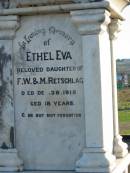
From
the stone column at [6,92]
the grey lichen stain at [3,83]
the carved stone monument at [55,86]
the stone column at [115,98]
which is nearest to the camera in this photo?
the carved stone monument at [55,86]

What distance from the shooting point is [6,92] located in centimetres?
816

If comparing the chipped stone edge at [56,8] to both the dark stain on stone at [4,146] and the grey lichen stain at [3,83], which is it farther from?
the dark stain on stone at [4,146]

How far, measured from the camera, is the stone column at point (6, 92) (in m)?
8.03

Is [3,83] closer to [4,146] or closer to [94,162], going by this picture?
[4,146]

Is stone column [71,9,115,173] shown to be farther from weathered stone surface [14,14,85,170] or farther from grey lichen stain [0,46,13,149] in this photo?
grey lichen stain [0,46,13,149]

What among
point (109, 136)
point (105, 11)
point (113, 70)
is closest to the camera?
point (105, 11)

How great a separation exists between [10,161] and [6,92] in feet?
3.17

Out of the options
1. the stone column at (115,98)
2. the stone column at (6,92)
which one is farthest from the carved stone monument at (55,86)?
the stone column at (115,98)

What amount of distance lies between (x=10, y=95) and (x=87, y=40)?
135 centimetres

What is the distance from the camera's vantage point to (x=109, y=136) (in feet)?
27.2

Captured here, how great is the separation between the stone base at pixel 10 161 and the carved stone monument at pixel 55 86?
1 cm

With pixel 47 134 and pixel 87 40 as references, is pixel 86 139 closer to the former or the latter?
pixel 47 134

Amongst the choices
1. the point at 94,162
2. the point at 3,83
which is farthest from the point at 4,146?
the point at 94,162

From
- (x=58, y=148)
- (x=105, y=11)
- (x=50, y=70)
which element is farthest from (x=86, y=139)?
(x=105, y=11)
